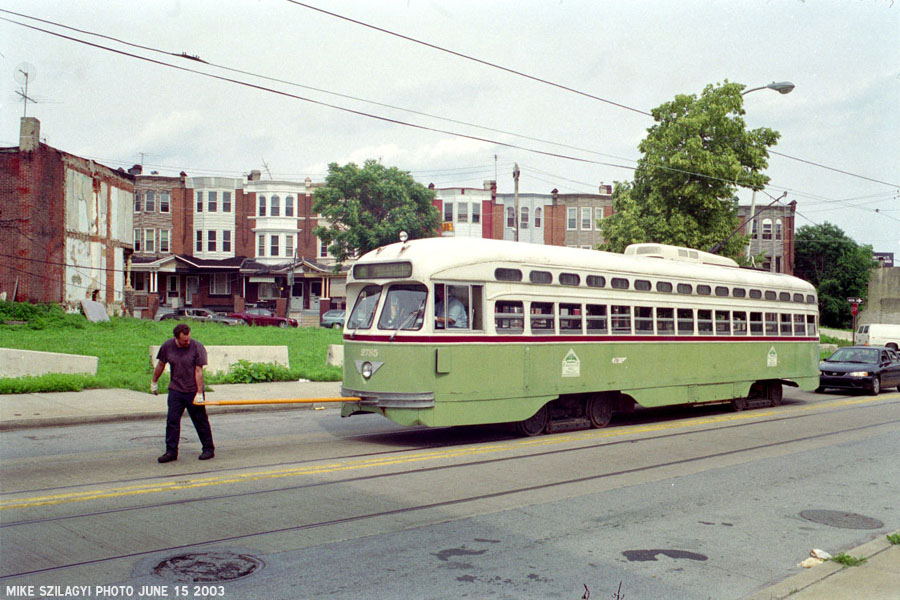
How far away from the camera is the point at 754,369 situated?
1762cm

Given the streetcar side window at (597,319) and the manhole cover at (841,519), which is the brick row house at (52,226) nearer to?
the streetcar side window at (597,319)

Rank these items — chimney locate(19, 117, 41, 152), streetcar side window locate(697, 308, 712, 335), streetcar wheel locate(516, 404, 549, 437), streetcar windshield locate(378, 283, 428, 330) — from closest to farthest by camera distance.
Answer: streetcar windshield locate(378, 283, 428, 330), streetcar wheel locate(516, 404, 549, 437), streetcar side window locate(697, 308, 712, 335), chimney locate(19, 117, 41, 152)

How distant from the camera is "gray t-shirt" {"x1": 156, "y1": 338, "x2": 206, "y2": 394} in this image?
973 cm

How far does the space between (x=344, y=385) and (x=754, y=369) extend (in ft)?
33.0

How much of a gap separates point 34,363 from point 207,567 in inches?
537

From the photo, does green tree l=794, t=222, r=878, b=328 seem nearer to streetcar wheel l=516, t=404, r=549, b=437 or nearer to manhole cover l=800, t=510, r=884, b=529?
streetcar wheel l=516, t=404, r=549, b=437

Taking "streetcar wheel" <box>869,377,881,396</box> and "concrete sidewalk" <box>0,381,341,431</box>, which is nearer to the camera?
"concrete sidewalk" <box>0,381,341,431</box>

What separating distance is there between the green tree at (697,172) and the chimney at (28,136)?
89.2 ft

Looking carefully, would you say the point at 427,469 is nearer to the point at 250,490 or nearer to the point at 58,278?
the point at 250,490

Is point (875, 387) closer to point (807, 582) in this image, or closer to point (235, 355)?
point (235, 355)

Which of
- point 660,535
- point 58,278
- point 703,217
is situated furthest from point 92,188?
point 660,535

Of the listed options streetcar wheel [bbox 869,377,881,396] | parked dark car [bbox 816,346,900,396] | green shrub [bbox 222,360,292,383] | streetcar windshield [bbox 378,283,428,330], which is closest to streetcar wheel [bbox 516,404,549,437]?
streetcar windshield [bbox 378,283,428,330]

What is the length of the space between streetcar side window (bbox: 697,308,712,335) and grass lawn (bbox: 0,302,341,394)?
9649 millimetres

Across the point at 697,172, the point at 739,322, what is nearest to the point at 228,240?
the point at 697,172
